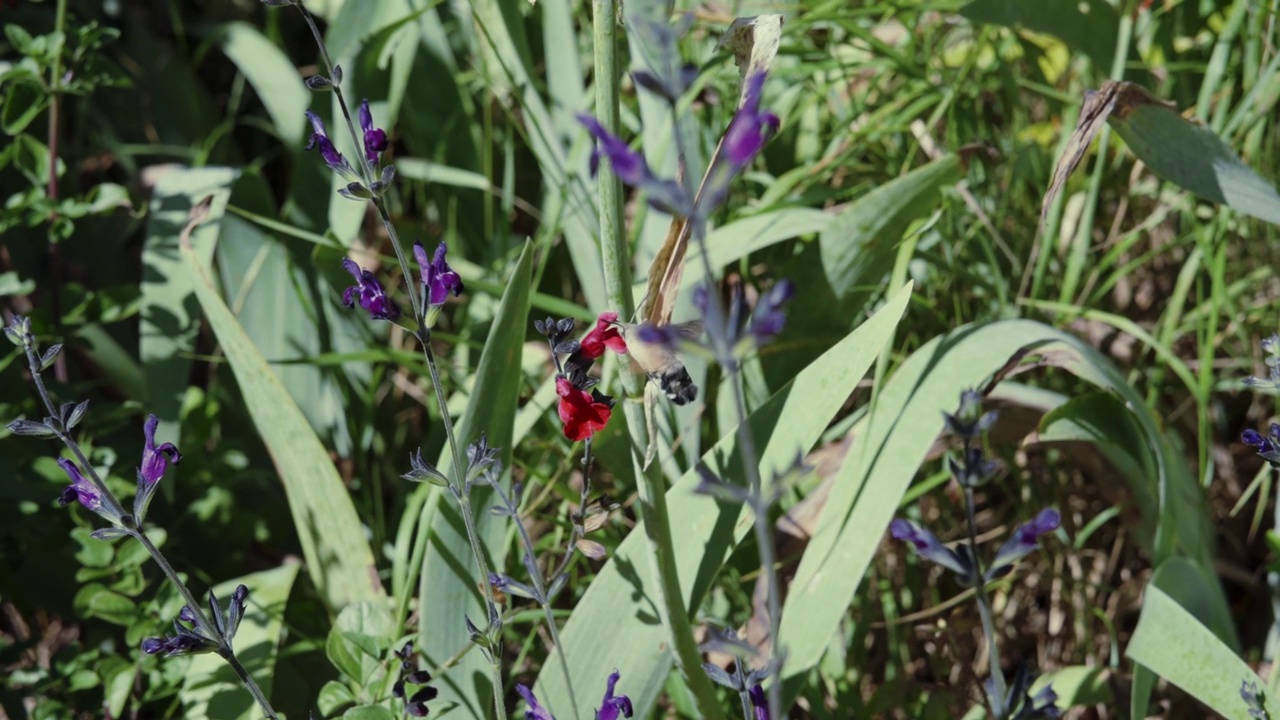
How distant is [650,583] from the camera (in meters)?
1.06

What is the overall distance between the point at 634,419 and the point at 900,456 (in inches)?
11.8

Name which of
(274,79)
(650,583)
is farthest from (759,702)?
(274,79)

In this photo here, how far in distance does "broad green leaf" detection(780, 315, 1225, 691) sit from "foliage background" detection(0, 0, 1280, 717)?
0.01 metres

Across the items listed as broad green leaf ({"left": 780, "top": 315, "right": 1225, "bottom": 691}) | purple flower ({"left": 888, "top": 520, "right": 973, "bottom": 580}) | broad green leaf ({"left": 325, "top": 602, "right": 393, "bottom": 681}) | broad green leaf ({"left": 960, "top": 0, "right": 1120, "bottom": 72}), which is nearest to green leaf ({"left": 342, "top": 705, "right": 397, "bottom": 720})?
broad green leaf ({"left": 325, "top": 602, "right": 393, "bottom": 681})

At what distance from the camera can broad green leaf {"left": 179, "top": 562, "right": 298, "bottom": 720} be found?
1208 mm

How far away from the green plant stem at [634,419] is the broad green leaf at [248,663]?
0.48 metres

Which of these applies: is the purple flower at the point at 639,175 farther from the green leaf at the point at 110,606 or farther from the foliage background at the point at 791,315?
the green leaf at the point at 110,606

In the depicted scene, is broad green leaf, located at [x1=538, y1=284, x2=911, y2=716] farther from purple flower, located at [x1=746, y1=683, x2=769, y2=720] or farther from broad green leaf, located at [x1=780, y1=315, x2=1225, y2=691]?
purple flower, located at [x1=746, y1=683, x2=769, y2=720]

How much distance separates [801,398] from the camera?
1043mm

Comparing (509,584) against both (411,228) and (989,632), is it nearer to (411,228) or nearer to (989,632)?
(989,632)

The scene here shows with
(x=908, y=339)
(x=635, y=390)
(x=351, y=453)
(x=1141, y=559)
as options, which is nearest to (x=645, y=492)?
(x=635, y=390)

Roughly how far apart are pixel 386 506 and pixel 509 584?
88 cm

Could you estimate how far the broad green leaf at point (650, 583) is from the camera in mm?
1049

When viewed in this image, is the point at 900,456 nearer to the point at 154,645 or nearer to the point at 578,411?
the point at 578,411
